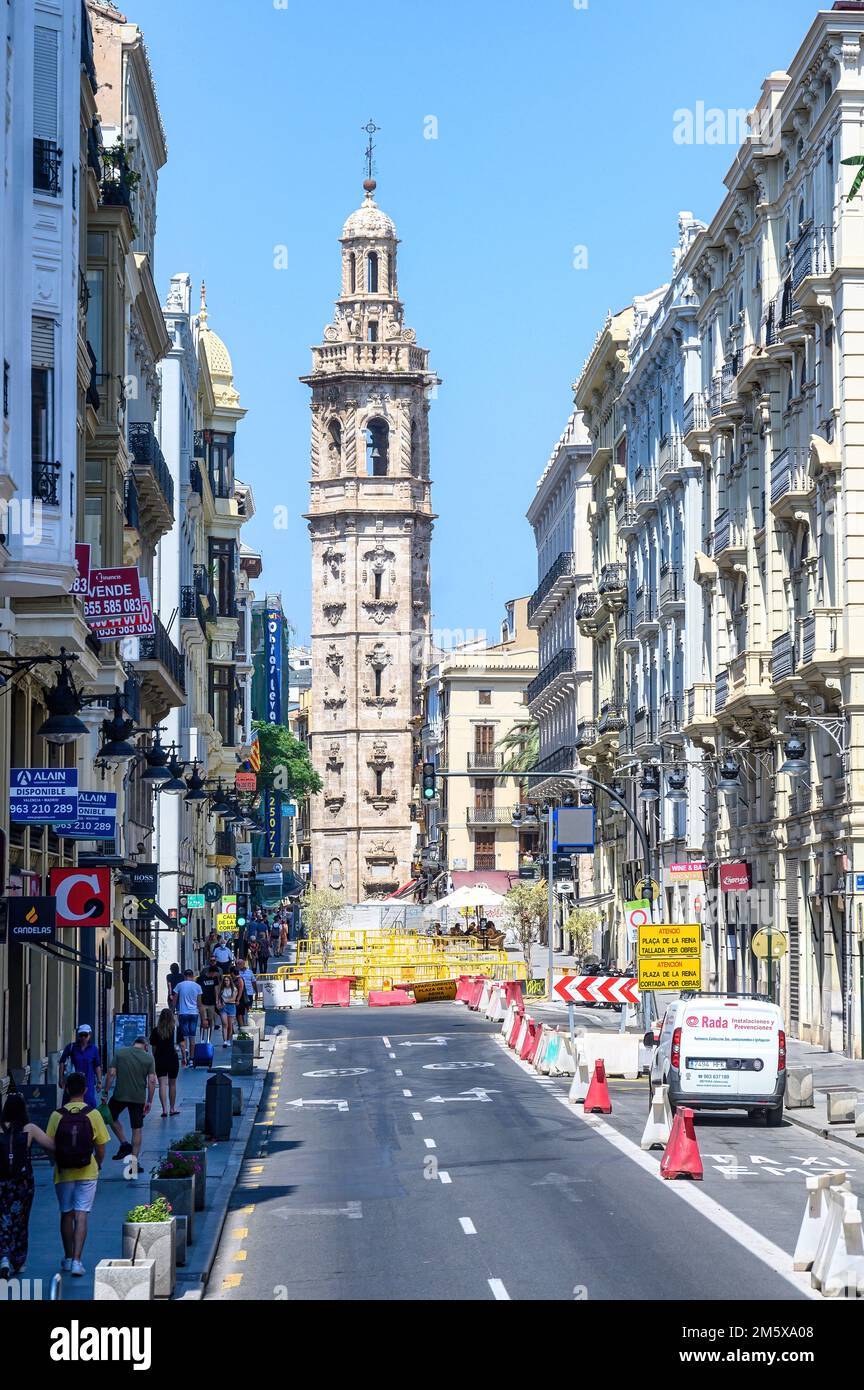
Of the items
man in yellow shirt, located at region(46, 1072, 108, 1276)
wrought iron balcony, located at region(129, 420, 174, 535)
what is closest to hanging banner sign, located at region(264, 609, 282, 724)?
wrought iron balcony, located at region(129, 420, 174, 535)

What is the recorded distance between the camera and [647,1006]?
47781 millimetres

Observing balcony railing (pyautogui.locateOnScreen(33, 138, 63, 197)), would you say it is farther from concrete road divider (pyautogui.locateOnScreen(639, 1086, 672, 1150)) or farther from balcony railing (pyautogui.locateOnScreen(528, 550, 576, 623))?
balcony railing (pyautogui.locateOnScreen(528, 550, 576, 623))

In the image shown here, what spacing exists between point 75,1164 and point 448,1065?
1006 inches

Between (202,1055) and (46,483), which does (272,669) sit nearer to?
(202,1055)

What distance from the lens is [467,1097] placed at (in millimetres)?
36719

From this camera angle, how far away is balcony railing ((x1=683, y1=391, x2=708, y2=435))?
58.6 metres

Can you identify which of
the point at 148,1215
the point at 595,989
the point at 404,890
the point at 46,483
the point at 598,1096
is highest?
the point at 46,483

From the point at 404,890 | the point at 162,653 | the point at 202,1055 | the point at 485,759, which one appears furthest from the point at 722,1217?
the point at 404,890

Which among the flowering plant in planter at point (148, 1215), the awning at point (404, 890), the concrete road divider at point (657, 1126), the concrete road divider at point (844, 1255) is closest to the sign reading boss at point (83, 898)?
the concrete road divider at point (657, 1126)

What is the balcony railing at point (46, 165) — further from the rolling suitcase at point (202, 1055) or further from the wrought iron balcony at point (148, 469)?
the rolling suitcase at point (202, 1055)
